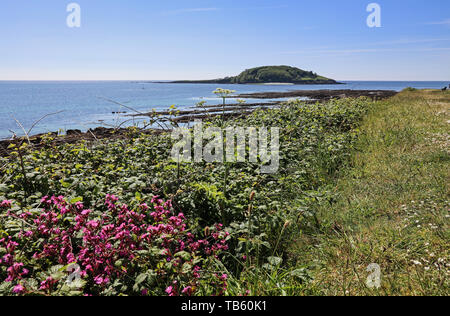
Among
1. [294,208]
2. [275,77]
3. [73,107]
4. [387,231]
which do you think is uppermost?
[275,77]

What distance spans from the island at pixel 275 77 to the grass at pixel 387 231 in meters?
169

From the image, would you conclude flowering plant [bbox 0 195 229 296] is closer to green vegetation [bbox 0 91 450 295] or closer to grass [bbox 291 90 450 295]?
green vegetation [bbox 0 91 450 295]

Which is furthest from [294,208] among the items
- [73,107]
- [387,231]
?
[73,107]

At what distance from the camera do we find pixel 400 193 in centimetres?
415

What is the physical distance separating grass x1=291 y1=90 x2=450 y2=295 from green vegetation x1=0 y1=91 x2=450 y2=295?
0.01 metres

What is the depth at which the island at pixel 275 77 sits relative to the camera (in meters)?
170

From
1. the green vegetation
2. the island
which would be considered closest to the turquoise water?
the green vegetation

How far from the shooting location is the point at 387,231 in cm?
311

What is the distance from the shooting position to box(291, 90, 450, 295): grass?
2402 mm

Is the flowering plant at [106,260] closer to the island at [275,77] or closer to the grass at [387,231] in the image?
the grass at [387,231]

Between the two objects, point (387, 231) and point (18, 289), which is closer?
point (18, 289)

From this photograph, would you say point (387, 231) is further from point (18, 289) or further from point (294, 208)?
point (18, 289)

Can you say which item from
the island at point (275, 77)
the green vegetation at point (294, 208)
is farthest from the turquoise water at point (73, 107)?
the island at point (275, 77)

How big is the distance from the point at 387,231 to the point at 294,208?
109cm
